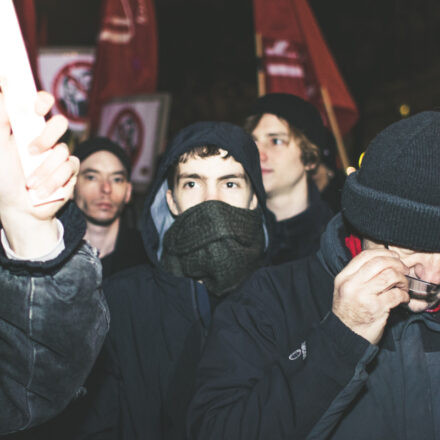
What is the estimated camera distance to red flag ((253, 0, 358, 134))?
438cm

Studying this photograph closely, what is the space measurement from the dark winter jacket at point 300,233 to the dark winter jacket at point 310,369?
971 millimetres

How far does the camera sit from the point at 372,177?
1.50 meters

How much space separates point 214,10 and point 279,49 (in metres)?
6.56

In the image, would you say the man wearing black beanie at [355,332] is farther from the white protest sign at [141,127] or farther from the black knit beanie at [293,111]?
the white protest sign at [141,127]

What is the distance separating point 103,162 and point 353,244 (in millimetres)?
2500

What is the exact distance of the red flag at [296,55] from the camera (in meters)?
4.38

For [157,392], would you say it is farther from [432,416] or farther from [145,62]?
[145,62]

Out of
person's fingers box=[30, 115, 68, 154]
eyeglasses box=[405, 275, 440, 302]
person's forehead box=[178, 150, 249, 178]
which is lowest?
eyeglasses box=[405, 275, 440, 302]

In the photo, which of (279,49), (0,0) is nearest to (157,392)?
(0,0)

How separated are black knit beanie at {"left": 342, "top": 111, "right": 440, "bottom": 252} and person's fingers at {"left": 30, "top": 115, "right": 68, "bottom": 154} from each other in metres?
0.94

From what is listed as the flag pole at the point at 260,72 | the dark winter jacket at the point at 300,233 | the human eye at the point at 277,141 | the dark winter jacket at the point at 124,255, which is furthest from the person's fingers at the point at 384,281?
the flag pole at the point at 260,72

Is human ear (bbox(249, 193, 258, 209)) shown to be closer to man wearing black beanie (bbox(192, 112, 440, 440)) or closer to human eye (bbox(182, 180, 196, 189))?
human eye (bbox(182, 180, 196, 189))

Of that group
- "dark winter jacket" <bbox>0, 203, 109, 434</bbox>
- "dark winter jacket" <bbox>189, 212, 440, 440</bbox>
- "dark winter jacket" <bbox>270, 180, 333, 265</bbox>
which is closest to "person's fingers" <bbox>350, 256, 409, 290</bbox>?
"dark winter jacket" <bbox>189, 212, 440, 440</bbox>

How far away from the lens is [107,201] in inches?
138
